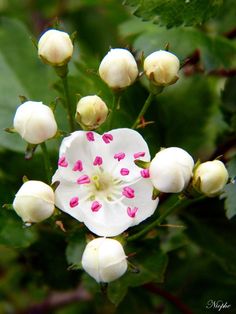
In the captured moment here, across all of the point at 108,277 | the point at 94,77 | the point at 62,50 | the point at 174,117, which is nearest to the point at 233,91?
the point at 174,117

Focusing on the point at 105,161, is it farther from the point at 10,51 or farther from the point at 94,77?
the point at 10,51

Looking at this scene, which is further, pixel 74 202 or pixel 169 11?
pixel 169 11

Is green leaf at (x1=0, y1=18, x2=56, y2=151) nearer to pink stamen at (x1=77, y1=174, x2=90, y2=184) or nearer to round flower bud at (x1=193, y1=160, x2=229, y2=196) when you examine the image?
pink stamen at (x1=77, y1=174, x2=90, y2=184)

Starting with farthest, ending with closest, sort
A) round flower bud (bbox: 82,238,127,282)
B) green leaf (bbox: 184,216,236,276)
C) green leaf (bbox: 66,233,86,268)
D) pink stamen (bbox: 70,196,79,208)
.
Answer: green leaf (bbox: 184,216,236,276) → green leaf (bbox: 66,233,86,268) → pink stamen (bbox: 70,196,79,208) → round flower bud (bbox: 82,238,127,282)

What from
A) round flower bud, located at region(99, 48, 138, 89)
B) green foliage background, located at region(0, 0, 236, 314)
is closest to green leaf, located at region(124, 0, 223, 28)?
green foliage background, located at region(0, 0, 236, 314)

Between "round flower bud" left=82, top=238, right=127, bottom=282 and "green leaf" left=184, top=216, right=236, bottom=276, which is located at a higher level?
"round flower bud" left=82, top=238, right=127, bottom=282

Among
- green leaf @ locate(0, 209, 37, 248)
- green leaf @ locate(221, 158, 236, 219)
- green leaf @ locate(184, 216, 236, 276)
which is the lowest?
green leaf @ locate(184, 216, 236, 276)

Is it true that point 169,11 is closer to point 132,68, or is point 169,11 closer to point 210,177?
point 132,68

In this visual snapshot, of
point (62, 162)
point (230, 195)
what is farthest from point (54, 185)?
point (230, 195)

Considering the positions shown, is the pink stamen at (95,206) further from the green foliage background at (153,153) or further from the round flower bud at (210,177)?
the round flower bud at (210,177)
